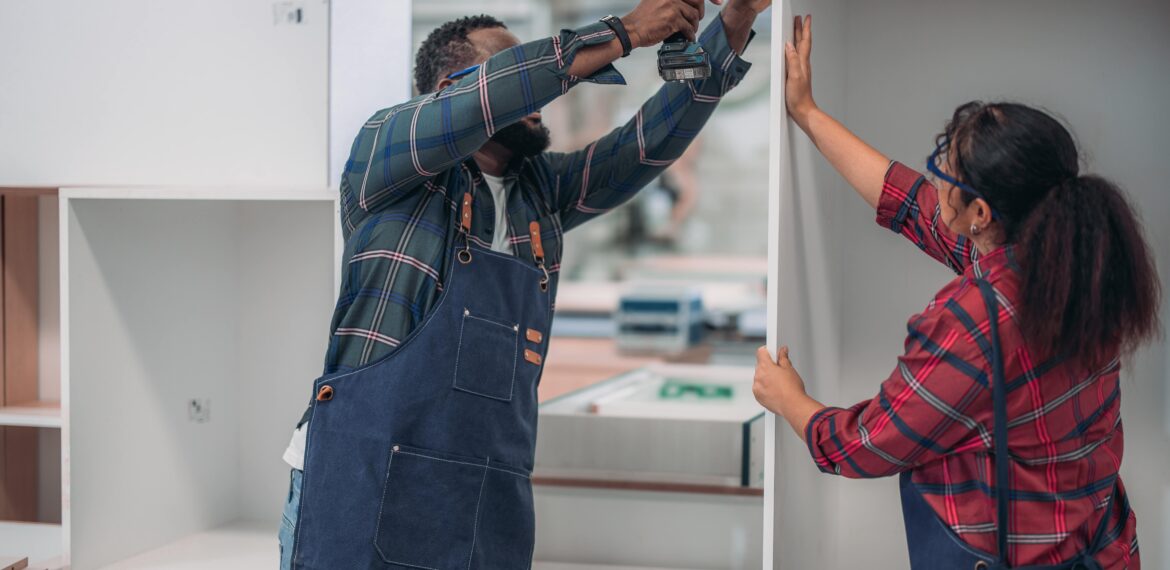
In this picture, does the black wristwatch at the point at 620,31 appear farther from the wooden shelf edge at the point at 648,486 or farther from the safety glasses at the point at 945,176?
the wooden shelf edge at the point at 648,486

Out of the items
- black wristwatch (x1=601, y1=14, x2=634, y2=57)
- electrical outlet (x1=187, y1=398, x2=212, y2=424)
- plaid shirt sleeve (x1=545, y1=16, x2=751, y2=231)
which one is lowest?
electrical outlet (x1=187, y1=398, x2=212, y2=424)

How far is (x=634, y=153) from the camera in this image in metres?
1.66

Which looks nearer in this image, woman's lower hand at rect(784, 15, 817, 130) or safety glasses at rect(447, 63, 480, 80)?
woman's lower hand at rect(784, 15, 817, 130)

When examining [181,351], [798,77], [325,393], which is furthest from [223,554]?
[798,77]

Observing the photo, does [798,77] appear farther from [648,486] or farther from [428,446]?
[648,486]

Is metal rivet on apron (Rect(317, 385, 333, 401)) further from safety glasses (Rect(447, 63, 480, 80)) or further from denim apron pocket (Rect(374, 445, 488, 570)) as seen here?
safety glasses (Rect(447, 63, 480, 80))

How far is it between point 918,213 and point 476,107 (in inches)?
23.8

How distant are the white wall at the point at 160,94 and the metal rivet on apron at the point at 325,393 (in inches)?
26.2

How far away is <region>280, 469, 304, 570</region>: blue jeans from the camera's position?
143cm

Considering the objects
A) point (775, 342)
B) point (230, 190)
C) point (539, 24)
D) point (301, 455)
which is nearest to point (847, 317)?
point (775, 342)

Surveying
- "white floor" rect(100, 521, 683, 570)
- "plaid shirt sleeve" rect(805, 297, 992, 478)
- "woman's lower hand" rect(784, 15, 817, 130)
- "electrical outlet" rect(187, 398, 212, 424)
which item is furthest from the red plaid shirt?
"electrical outlet" rect(187, 398, 212, 424)

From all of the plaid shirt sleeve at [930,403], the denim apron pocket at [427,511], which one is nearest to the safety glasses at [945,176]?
the plaid shirt sleeve at [930,403]

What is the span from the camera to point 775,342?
1257mm

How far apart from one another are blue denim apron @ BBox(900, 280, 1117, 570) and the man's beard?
27.9 inches
